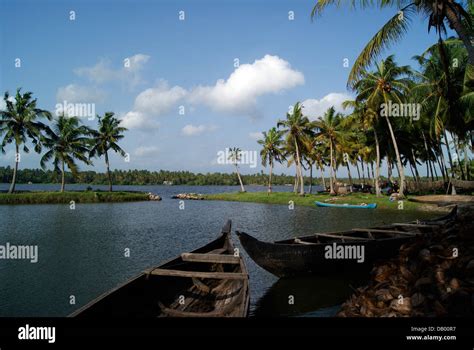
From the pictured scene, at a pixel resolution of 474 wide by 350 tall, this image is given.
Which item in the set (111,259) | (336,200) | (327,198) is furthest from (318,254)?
(327,198)

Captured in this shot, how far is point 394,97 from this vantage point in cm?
3656

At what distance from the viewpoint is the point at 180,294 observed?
9203 mm

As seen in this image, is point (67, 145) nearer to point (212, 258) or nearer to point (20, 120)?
point (20, 120)

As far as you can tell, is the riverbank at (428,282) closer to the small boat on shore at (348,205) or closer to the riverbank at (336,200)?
the small boat on shore at (348,205)

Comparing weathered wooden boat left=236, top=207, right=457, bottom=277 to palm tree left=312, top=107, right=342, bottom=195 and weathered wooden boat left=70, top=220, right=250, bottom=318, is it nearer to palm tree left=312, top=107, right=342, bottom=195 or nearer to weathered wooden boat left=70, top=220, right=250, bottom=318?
weathered wooden boat left=70, top=220, right=250, bottom=318

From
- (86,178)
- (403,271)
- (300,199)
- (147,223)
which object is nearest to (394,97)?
(300,199)

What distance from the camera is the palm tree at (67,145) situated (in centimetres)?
5078

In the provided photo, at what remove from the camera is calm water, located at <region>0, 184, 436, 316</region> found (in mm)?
10469

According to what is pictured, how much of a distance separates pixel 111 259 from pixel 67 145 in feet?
→ 139

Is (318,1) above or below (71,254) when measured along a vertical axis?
above

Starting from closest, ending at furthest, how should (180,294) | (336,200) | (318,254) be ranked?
(180,294), (318,254), (336,200)

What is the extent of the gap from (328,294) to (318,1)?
1166 centimetres

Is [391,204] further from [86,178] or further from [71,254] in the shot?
[86,178]

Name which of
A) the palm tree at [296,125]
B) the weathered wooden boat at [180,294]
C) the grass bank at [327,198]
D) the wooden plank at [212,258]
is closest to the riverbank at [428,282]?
the weathered wooden boat at [180,294]
